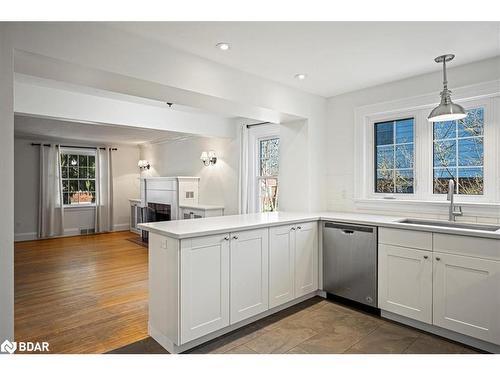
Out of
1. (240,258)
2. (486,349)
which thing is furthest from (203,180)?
(486,349)

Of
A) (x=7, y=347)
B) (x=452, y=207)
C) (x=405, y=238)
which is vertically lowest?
(x=7, y=347)

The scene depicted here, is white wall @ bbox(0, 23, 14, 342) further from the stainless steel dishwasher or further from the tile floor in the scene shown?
the stainless steel dishwasher

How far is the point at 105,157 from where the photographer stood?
26.8 feet

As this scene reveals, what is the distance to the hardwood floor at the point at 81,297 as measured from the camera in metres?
2.56

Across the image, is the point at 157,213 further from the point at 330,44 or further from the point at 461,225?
the point at 461,225

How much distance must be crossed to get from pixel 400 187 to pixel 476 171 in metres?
0.72

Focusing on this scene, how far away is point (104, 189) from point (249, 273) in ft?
22.0

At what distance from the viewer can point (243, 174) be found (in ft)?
17.5

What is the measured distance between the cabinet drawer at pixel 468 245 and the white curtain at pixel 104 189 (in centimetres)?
771

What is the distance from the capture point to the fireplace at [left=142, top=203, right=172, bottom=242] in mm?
6678

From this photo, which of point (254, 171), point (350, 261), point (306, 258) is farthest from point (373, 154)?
point (254, 171)

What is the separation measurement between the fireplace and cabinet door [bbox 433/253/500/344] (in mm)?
5142

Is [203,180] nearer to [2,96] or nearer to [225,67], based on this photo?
[225,67]

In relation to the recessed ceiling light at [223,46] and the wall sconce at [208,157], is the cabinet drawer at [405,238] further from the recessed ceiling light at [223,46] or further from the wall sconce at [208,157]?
the wall sconce at [208,157]
